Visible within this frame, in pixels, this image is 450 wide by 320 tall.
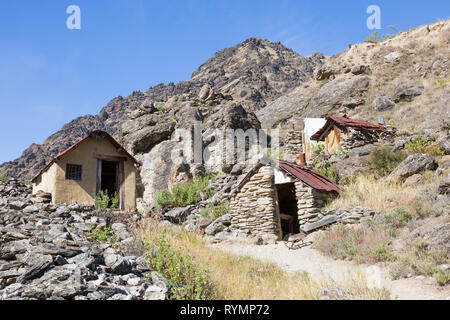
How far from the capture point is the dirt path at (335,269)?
6.43m

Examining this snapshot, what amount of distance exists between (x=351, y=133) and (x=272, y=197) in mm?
7548

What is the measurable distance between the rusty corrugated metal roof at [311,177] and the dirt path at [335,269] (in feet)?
9.09

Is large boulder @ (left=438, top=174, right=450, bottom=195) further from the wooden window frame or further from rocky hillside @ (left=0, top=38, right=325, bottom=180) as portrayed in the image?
rocky hillside @ (left=0, top=38, right=325, bottom=180)

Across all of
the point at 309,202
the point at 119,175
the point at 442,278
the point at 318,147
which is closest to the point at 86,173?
the point at 119,175

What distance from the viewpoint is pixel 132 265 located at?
677 cm

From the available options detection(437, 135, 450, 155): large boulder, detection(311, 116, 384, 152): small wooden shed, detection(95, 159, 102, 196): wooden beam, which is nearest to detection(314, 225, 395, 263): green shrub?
detection(437, 135, 450, 155): large boulder

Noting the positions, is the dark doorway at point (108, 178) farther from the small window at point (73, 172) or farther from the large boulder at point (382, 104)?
the large boulder at point (382, 104)

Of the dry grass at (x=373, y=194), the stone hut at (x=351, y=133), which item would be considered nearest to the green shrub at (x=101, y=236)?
the dry grass at (x=373, y=194)

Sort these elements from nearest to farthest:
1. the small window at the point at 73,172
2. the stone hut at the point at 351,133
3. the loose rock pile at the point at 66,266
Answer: the loose rock pile at the point at 66,266 < the small window at the point at 73,172 < the stone hut at the point at 351,133

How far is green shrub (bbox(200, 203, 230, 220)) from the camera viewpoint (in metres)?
15.8

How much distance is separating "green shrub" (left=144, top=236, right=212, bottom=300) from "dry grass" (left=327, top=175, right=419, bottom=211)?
26.0 feet
